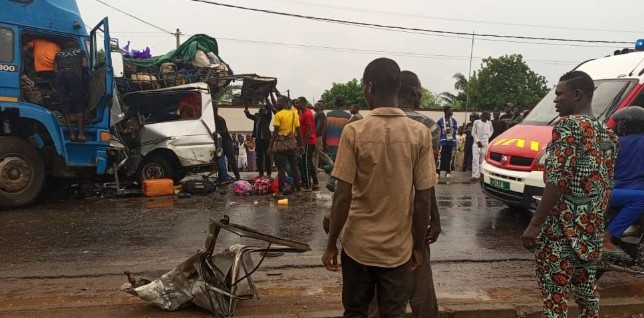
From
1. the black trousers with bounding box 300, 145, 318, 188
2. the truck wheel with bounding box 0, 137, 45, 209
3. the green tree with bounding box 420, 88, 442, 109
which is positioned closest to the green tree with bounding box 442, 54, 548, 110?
the green tree with bounding box 420, 88, 442, 109

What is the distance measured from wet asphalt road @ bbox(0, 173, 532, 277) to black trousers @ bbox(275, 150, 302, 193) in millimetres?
372

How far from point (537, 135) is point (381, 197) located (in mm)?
5181

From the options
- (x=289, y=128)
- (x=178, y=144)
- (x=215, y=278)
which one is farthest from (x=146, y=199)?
(x=215, y=278)

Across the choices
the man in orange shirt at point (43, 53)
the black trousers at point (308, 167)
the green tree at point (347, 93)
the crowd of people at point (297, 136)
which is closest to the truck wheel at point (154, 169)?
the crowd of people at point (297, 136)

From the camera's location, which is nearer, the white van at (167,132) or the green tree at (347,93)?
the white van at (167,132)

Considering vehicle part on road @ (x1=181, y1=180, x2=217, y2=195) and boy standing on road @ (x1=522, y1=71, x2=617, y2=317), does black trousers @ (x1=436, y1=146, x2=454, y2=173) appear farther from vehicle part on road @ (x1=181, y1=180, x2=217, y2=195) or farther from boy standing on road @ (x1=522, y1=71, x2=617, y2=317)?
boy standing on road @ (x1=522, y1=71, x2=617, y2=317)

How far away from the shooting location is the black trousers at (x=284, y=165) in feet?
30.6

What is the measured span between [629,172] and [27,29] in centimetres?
855

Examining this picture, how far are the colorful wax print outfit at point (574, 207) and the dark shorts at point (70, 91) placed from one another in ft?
24.7

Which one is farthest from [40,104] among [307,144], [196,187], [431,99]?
[431,99]

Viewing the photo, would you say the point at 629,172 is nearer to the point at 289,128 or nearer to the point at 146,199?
the point at 289,128

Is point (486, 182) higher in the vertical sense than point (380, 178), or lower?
lower

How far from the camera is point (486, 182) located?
24.7 feet

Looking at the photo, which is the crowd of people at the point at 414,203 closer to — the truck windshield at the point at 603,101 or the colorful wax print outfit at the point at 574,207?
the colorful wax print outfit at the point at 574,207
